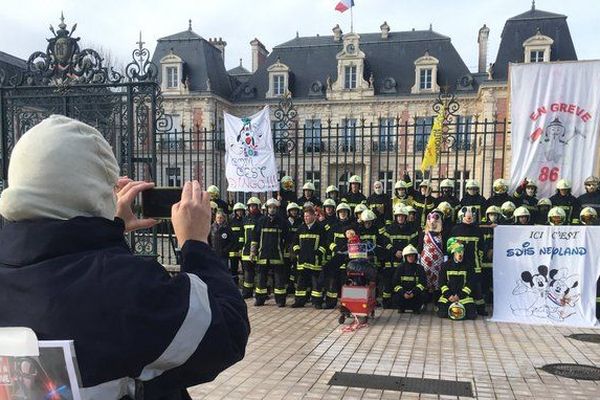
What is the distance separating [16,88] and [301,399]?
8052 millimetres

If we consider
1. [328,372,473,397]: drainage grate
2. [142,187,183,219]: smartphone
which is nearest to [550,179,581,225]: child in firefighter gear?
[328,372,473,397]: drainage grate

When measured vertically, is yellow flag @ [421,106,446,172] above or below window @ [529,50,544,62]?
below

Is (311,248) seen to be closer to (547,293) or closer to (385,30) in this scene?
(547,293)

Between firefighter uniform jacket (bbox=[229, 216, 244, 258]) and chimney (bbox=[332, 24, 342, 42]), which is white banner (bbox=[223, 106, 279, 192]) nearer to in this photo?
firefighter uniform jacket (bbox=[229, 216, 244, 258])

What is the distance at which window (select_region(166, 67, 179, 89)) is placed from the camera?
43.3 m

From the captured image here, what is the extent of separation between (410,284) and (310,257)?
6.39ft

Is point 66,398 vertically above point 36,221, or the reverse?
point 36,221

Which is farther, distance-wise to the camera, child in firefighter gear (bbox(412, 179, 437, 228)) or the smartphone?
child in firefighter gear (bbox(412, 179, 437, 228))

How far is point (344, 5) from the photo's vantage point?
23188 millimetres

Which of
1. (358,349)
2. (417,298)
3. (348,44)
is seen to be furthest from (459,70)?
(358,349)

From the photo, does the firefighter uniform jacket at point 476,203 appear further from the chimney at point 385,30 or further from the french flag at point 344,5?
the chimney at point 385,30

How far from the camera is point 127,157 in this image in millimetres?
9062

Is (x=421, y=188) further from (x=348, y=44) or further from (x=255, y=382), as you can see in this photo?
(x=348, y=44)

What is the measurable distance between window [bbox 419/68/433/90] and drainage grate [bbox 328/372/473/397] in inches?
1530
